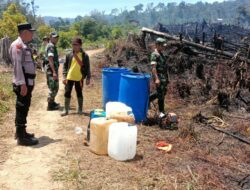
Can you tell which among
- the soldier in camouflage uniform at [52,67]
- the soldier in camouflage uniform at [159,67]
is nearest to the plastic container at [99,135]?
the soldier in camouflage uniform at [159,67]

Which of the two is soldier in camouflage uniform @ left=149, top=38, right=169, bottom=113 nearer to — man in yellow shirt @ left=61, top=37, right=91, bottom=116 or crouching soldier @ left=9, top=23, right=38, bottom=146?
man in yellow shirt @ left=61, top=37, right=91, bottom=116

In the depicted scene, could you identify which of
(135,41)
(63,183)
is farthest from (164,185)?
(135,41)

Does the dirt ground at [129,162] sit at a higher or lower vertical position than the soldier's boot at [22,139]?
lower

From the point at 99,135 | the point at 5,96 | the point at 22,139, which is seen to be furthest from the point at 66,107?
the point at 99,135

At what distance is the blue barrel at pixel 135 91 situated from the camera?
7.76m

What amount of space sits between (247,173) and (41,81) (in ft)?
31.4

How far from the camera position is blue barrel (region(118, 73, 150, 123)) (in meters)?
7.76

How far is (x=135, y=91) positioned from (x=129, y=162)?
2044 millimetres

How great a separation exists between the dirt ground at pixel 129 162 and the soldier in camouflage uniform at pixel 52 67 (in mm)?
756

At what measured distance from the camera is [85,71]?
8.63 m

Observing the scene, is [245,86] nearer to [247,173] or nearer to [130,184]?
[247,173]

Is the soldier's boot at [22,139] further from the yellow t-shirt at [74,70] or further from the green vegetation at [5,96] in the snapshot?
the green vegetation at [5,96]

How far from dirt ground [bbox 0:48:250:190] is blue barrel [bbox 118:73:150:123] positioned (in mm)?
444

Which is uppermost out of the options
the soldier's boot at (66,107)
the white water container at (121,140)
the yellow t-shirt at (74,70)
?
the yellow t-shirt at (74,70)
